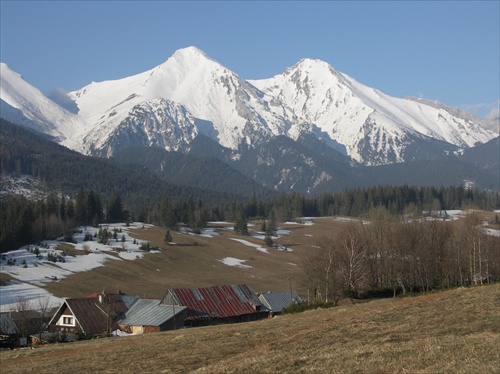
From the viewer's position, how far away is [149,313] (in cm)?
7325

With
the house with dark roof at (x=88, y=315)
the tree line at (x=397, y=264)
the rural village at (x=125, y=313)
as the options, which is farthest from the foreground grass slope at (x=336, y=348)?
the tree line at (x=397, y=264)

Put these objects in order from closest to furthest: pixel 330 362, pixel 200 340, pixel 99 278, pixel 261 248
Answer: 1. pixel 330 362
2. pixel 200 340
3. pixel 99 278
4. pixel 261 248

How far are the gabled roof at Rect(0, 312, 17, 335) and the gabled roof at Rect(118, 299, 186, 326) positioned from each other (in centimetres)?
1157

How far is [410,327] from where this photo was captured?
30094 mm

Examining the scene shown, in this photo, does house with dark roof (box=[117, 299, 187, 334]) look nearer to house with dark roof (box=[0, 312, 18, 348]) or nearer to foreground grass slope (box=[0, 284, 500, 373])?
house with dark roof (box=[0, 312, 18, 348])

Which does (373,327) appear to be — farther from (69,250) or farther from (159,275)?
(69,250)

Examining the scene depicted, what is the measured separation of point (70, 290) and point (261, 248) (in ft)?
233

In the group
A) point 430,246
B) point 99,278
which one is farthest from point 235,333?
point 99,278

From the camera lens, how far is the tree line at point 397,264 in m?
73.1

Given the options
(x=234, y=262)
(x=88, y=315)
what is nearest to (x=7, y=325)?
(x=88, y=315)

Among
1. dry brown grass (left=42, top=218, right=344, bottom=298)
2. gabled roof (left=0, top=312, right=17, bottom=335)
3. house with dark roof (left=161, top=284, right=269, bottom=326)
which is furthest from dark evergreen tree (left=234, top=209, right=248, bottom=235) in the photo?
gabled roof (left=0, top=312, right=17, bottom=335)

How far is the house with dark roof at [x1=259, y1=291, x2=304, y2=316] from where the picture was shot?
86.6m

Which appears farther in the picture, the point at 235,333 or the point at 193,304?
the point at 193,304

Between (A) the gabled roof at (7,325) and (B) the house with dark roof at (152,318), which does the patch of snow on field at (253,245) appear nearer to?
(B) the house with dark roof at (152,318)
